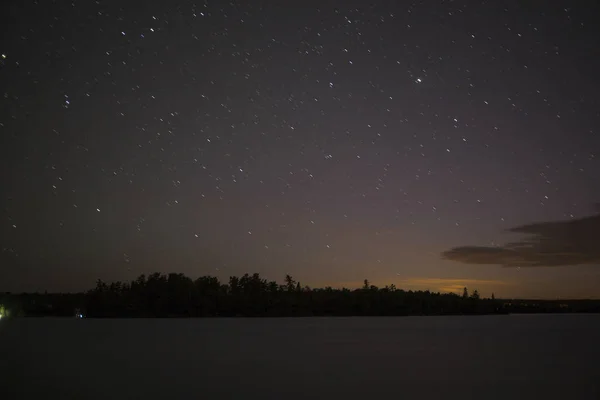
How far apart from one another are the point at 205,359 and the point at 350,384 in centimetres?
1633

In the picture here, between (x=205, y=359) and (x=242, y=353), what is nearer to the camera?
(x=205, y=359)

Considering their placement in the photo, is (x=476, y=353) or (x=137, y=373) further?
(x=476, y=353)

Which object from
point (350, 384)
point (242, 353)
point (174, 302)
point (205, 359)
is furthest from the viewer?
point (174, 302)

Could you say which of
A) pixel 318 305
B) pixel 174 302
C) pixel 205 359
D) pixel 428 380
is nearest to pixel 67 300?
pixel 174 302

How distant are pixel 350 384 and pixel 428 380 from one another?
17.2ft

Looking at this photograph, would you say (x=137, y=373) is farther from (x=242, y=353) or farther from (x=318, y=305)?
(x=318, y=305)

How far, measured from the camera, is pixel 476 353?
51.1 m

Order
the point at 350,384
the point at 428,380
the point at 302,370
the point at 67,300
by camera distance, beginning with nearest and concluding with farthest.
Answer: the point at 350,384, the point at 428,380, the point at 302,370, the point at 67,300

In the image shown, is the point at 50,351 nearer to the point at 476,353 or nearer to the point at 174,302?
the point at 476,353

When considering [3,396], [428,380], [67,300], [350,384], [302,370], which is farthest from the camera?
[67,300]

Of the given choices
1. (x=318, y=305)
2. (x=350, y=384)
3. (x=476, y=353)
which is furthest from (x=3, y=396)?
(x=318, y=305)

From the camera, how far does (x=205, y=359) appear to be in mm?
42688

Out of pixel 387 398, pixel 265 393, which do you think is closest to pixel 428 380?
pixel 387 398

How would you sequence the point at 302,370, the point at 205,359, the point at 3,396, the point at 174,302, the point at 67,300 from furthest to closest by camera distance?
the point at 67,300 < the point at 174,302 < the point at 205,359 < the point at 302,370 < the point at 3,396
